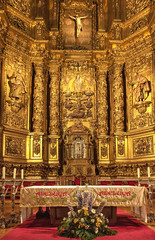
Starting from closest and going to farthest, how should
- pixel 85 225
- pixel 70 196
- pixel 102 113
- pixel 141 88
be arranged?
pixel 85 225 < pixel 70 196 < pixel 141 88 < pixel 102 113

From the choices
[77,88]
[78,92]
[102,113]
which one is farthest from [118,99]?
[77,88]

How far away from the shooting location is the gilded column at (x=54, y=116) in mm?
14305

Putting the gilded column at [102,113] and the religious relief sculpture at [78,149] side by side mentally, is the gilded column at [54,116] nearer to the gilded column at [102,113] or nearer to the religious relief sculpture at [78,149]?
the religious relief sculpture at [78,149]

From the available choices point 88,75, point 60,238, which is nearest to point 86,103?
point 88,75

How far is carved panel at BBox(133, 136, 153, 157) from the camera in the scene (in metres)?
12.8

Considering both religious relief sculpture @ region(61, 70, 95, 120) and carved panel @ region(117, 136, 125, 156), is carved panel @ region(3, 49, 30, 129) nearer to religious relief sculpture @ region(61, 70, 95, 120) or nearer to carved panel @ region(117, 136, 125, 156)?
religious relief sculpture @ region(61, 70, 95, 120)

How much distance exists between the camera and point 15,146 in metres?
13.2

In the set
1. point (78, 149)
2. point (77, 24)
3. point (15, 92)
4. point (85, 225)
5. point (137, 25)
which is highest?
point (77, 24)

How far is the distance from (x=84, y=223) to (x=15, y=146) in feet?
29.6

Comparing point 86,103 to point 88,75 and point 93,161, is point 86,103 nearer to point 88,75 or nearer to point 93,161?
point 88,75

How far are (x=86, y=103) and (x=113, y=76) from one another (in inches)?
81.0

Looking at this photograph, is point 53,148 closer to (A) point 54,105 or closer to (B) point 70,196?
(A) point 54,105

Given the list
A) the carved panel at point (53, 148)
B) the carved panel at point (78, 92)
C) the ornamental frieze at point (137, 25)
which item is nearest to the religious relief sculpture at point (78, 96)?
the carved panel at point (78, 92)

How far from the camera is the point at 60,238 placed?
4.75m
